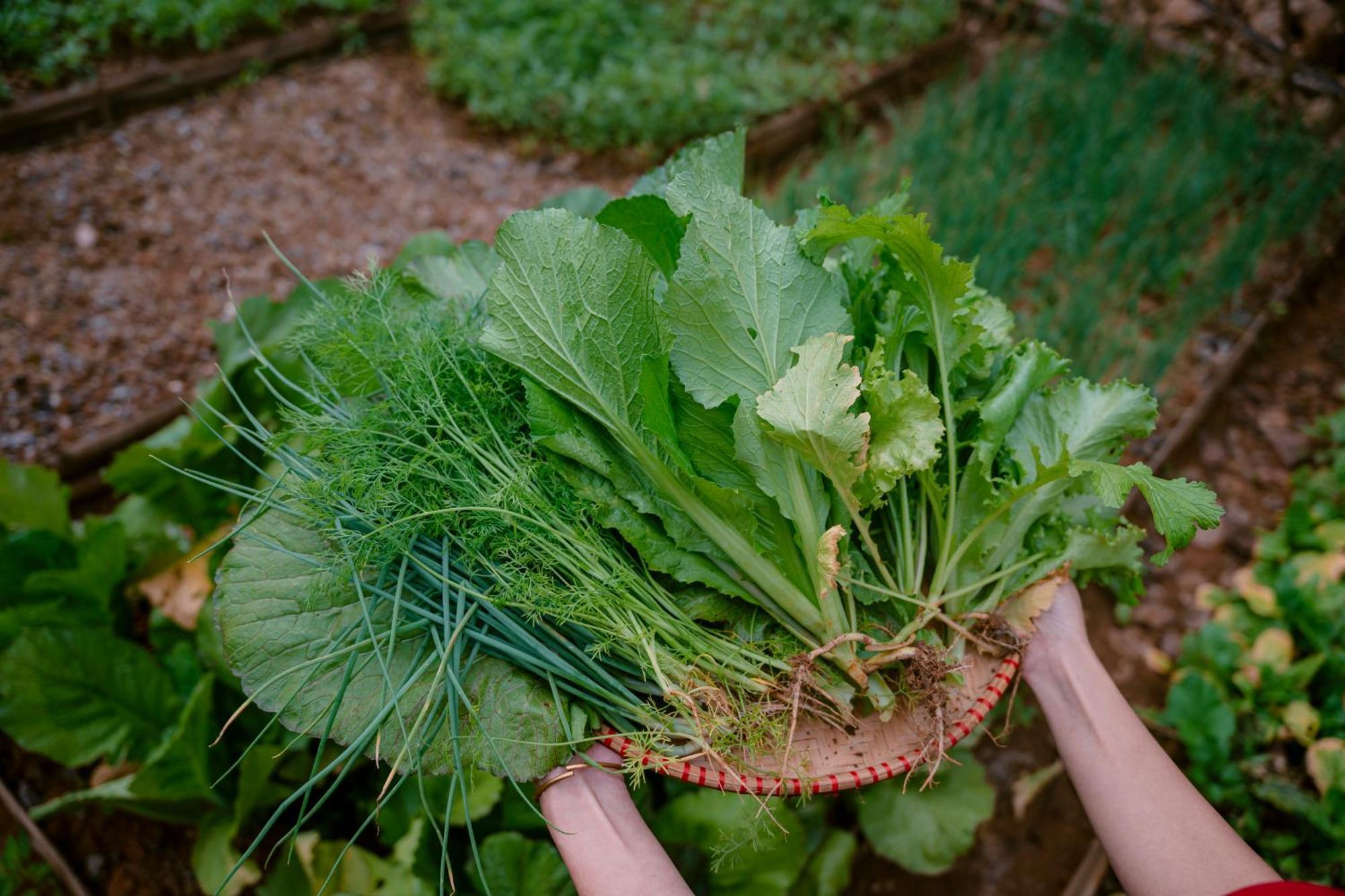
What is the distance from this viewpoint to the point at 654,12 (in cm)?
405

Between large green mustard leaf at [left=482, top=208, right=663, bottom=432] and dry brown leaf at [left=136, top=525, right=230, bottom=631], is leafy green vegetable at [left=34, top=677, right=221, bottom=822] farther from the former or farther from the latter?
large green mustard leaf at [left=482, top=208, right=663, bottom=432]

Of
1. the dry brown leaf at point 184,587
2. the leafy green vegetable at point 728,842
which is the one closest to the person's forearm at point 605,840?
the leafy green vegetable at point 728,842

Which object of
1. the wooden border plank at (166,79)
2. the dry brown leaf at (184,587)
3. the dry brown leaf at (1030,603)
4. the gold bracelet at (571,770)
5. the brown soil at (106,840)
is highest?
the wooden border plank at (166,79)

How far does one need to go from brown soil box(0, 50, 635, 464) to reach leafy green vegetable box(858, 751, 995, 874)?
2.42 m

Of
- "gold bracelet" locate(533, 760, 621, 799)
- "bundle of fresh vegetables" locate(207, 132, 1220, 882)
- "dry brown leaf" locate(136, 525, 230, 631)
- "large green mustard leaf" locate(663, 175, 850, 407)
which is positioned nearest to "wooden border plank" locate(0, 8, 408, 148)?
"dry brown leaf" locate(136, 525, 230, 631)

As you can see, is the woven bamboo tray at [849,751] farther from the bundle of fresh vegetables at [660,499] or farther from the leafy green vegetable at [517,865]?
the leafy green vegetable at [517,865]

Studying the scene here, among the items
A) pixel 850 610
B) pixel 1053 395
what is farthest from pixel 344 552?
pixel 1053 395

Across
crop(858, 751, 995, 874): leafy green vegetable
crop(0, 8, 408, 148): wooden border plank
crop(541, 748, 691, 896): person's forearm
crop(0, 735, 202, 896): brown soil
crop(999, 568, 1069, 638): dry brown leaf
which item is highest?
crop(0, 8, 408, 148): wooden border plank

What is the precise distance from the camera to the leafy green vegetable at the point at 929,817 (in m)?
1.78

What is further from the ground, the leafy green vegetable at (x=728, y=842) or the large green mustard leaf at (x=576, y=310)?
the large green mustard leaf at (x=576, y=310)

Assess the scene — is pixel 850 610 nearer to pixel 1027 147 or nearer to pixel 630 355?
pixel 630 355

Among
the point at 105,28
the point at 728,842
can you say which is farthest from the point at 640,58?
the point at 728,842

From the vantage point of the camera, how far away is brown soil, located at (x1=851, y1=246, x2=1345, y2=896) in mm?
2021

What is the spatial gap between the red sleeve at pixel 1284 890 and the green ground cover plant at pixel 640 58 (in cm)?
324
